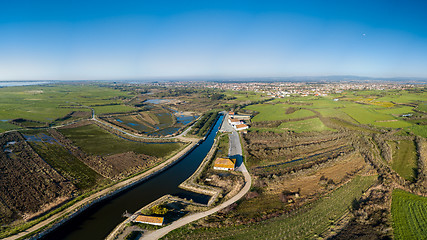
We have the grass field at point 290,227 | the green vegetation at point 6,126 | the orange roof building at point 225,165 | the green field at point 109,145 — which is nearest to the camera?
the grass field at point 290,227

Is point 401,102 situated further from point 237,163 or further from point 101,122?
point 101,122

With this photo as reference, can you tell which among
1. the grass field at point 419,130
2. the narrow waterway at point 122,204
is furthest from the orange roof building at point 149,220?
the grass field at point 419,130

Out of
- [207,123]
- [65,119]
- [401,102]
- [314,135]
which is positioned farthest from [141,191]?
[401,102]

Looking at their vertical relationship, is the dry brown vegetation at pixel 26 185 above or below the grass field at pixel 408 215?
above

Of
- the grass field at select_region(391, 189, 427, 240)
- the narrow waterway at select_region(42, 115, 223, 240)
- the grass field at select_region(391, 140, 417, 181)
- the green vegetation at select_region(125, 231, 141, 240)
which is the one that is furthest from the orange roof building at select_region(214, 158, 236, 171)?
the grass field at select_region(391, 140, 417, 181)

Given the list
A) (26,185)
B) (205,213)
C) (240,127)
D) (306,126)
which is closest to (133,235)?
(205,213)

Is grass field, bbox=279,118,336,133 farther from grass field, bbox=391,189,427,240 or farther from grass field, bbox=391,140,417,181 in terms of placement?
grass field, bbox=391,189,427,240

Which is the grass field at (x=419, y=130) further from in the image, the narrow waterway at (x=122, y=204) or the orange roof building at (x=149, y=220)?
the orange roof building at (x=149, y=220)

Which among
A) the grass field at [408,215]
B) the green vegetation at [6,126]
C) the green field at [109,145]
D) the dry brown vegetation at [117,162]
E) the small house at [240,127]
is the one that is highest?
the green vegetation at [6,126]
